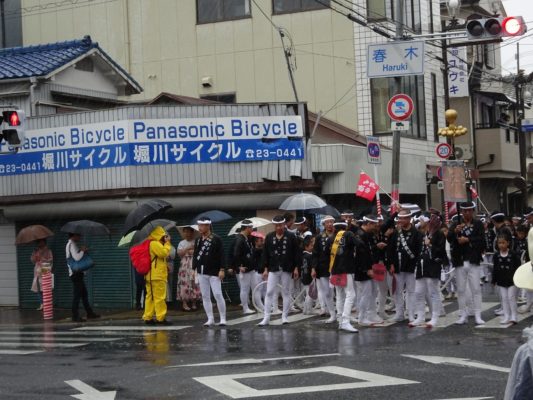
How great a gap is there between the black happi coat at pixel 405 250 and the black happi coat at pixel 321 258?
117cm

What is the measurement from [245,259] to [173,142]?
4064mm

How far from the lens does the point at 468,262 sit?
631 inches

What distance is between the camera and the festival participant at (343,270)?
15626 mm

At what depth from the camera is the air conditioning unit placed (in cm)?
3638

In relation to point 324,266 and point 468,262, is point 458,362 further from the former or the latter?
point 324,266

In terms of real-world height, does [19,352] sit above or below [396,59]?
below

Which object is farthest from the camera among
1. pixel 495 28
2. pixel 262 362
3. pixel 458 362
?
pixel 495 28

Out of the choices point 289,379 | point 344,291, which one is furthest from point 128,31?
point 289,379

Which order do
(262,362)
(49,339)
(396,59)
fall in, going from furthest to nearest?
1. (396,59)
2. (49,339)
3. (262,362)

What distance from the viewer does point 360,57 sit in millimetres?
31531

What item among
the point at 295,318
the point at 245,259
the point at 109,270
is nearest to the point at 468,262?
the point at 295,318

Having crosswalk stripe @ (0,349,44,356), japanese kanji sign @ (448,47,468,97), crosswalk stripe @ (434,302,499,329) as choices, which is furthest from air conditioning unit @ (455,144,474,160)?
crosswalk stripe @ (0,349,44,356)

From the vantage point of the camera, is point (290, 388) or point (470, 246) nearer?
point (290, 388)

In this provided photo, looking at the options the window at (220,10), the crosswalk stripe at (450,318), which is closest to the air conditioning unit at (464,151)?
the window at (220,10)
